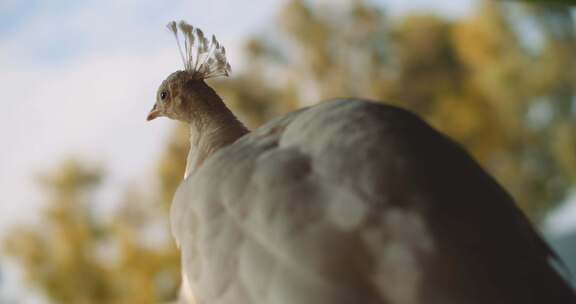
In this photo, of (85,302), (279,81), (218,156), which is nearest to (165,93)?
(218,156)

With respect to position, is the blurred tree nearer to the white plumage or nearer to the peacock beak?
the peacock beak

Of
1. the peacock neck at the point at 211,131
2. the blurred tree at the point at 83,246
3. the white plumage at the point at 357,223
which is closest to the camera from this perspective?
the white plumage at the point at 357,223

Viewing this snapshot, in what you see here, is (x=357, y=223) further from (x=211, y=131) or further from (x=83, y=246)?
(x=83, y=246)

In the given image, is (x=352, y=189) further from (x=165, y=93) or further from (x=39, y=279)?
(x=39, y=279)

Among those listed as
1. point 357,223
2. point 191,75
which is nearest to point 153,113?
point 191,75

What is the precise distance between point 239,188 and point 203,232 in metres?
0.04

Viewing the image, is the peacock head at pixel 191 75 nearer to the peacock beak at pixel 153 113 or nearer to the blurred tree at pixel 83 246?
the peacock beak at pixel 153 113

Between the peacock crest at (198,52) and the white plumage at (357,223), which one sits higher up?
the peacock crest at (198,52)

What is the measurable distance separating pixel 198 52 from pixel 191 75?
0.02 meters

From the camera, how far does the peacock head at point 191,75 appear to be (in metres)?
0.60

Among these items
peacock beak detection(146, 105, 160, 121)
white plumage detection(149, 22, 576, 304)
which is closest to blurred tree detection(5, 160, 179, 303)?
peacock beak detection(146, 105, 160, 121)

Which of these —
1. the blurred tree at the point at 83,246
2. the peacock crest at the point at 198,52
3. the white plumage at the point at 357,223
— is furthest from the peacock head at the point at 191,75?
the blurred tree at the point at 83,246

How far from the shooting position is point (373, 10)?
134 inches

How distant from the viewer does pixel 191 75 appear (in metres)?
0.61
